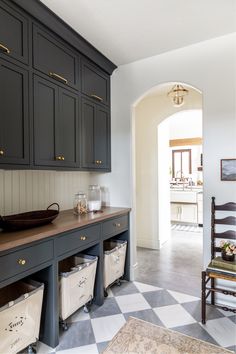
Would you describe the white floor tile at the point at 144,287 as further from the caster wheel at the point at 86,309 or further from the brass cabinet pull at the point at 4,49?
the brass cabinet pull at the point at 4,49

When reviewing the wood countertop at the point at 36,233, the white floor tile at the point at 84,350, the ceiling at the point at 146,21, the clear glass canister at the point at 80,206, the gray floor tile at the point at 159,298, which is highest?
the ceiling at the point at 146,21

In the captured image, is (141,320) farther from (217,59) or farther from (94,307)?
(217,59)

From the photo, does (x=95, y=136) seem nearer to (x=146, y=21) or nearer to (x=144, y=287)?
(x=146, y=21)

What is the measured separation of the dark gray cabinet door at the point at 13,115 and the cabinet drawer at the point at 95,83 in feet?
2.65

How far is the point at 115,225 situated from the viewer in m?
2.46

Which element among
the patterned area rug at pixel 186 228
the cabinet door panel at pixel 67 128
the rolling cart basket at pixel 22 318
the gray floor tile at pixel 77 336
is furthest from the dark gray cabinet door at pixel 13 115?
the patterned area rug at pixel 186 228

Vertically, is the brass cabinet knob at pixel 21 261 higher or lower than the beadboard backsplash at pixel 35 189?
lower

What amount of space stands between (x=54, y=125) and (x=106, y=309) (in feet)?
5.89

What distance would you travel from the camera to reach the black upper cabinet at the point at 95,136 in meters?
2.44

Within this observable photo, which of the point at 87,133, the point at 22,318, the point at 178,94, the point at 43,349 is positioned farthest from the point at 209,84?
the point at 43,349

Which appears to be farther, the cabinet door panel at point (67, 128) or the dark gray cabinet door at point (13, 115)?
the cabinet door panel at point (67, 128)

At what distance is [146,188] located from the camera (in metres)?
3.98

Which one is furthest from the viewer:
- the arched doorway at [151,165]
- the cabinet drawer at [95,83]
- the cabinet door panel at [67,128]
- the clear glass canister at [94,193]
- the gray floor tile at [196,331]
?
the arched doorway at [151,165]

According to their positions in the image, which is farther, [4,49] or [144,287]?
[144,287]
